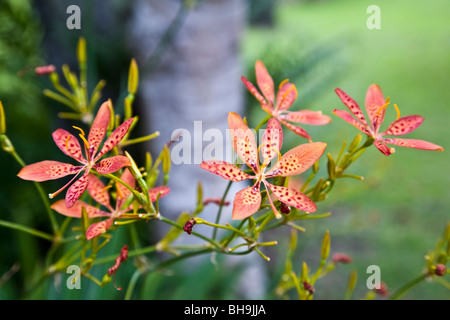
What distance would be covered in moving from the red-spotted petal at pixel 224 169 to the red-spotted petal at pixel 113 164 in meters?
0.07

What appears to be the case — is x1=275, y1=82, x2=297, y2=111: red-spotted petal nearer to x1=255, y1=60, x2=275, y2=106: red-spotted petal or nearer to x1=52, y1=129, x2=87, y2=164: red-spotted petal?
x1=255, y1=60, x2=275, y2=106: red-spotted petal

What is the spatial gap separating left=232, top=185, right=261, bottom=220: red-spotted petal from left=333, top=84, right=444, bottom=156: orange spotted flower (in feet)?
0.41

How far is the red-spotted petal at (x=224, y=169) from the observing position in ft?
1.41

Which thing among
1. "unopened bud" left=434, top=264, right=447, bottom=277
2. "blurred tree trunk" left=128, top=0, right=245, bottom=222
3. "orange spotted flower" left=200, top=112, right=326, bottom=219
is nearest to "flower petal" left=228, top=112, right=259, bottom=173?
"orange spotted flower" left=200, top=112, right=326, bottom=219

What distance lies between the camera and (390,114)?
3875 millimetres

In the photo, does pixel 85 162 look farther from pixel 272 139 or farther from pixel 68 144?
pixel 272 139

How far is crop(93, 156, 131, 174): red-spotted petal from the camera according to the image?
42 centimetres

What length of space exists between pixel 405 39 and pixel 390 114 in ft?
8.50

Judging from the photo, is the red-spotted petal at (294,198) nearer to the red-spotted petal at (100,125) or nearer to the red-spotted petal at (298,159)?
the red-spotted petal at (298,159)

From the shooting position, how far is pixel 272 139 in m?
0.49

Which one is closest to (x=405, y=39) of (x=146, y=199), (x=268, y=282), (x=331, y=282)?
(x=331, y=282)

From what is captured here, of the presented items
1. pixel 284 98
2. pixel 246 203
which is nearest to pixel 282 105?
pixel 284 98

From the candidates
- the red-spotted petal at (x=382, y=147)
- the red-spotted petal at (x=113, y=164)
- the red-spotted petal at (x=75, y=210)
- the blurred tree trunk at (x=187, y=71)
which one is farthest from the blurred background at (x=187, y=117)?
the red-spotted petal at (x=382, y=147)

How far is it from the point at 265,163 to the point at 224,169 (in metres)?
0.06
